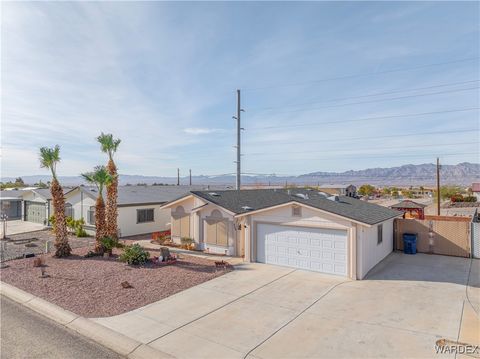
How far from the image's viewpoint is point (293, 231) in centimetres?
1499

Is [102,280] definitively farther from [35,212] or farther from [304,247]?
[35,212]

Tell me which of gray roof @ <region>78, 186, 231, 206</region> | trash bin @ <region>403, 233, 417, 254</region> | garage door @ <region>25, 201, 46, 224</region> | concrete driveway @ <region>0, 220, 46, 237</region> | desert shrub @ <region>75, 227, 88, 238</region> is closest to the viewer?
trash bin @ <region>403, 233, 417, 254</region>

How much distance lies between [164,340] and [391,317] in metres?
6.59

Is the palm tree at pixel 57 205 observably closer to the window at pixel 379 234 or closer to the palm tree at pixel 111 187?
the palm tree at pixel 111 187

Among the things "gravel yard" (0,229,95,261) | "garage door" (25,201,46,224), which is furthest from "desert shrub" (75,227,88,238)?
"garage door" (25,201,46,224)

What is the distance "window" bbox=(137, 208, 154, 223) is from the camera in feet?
82.2

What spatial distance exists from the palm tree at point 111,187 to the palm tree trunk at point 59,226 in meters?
2.24

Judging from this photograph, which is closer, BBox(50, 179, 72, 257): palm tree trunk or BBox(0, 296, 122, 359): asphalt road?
BBox(0, 296, 122, 359): asphalt road

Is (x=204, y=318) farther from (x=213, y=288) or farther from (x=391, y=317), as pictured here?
(x=391, y=317)

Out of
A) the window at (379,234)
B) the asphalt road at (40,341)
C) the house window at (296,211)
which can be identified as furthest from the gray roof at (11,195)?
the window at (379,234)

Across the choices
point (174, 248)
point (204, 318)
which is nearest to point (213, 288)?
point (204, 318)

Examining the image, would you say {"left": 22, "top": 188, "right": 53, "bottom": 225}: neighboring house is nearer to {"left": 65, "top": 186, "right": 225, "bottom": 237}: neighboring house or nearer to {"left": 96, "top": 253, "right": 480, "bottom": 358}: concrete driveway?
{"left": 65, "top": 186, "right": 225, "bottom": 237}: neighboring house

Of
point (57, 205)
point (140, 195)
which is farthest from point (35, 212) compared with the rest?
point (57, 205)

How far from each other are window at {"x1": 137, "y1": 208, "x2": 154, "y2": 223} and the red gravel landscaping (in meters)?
8.15
